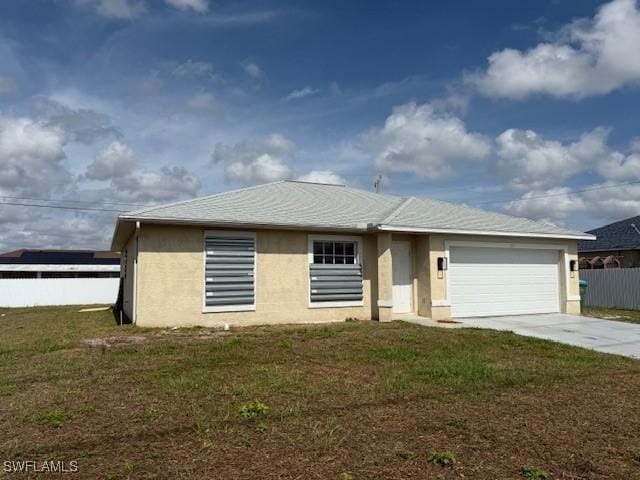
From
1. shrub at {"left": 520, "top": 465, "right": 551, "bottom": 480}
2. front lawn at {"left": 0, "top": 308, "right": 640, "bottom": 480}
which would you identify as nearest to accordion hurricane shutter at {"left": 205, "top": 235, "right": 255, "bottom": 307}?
front lawn at {"left": 0, "top": 308, "right": 640, "bottom": 480}

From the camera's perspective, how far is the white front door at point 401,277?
47.3ft

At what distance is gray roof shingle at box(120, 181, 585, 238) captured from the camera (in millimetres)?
12523

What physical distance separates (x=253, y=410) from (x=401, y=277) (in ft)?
32.1

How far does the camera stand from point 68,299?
26500mm

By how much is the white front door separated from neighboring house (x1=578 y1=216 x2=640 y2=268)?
18.6 meters

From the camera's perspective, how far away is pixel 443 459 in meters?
4.08

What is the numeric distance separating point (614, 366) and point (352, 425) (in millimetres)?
5521

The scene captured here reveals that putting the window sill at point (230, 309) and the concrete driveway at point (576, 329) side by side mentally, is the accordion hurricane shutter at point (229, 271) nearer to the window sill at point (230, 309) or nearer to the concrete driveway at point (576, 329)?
the window sill at point (230, 309)

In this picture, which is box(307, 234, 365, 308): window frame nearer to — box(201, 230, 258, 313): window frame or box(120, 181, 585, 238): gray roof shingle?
box(120, 181, 585, 238): gray roof shingle

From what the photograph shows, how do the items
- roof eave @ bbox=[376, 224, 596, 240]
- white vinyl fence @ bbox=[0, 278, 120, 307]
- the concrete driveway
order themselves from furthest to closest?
white vinyl fence @ bbox=[0, 278, 120, 307] < roof eave @ bbox=[376, 224, 596, 240] < the concrete driveway

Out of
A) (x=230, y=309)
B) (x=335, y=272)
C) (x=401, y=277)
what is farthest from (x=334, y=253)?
(x=230, y=309)

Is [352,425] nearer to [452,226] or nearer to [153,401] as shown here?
[153,401]

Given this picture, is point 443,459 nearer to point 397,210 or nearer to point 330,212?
point 330,212

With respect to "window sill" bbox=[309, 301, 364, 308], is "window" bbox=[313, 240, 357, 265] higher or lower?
higher
